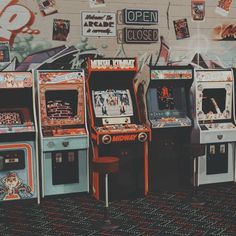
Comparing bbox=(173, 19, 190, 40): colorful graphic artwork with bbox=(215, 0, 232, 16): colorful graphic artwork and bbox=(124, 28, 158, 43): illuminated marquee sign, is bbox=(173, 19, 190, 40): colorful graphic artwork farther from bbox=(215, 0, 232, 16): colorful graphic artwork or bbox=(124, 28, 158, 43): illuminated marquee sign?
bbox=(215, 0, 232, 16): colorful graphic artwork

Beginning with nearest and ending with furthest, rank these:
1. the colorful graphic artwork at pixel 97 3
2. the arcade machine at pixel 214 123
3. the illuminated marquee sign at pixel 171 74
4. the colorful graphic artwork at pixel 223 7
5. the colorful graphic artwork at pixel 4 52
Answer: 1. the illuminated marquee sign at pixel 171 74
2. the arcade machine at pixel 214 123
3. the colorful graphic artwork at pixel 4 52
4. the colorful graphic artwork at pixel 97 3
5. the colorful graphic artwork at pixel 223 7

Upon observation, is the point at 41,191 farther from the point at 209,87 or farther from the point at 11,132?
the point at 209,87

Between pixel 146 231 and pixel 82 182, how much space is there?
53.4 inches

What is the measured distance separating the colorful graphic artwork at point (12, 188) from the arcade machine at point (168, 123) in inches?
62.0

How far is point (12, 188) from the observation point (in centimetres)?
475

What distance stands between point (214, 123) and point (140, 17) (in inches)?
77.0

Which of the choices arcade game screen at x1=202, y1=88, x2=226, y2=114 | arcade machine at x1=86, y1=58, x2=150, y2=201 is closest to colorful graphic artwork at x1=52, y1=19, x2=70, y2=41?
arcade machine at x1=86, y1=58, x2=150, y2=201

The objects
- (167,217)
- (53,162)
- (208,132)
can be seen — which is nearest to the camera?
(167,217)

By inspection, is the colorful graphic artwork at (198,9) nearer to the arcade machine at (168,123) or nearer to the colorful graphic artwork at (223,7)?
the colorful graphic artwork at (223,7)

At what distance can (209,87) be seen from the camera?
5387mm

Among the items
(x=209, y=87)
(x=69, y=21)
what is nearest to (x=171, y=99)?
(x=209, y=87)

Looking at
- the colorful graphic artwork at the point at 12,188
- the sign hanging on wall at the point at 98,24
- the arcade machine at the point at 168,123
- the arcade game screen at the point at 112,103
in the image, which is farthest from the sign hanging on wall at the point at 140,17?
the colorful graphic artwork at the point at 12,188

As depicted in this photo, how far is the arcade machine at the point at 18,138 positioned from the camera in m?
4.64

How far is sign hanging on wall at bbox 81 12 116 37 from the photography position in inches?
233
